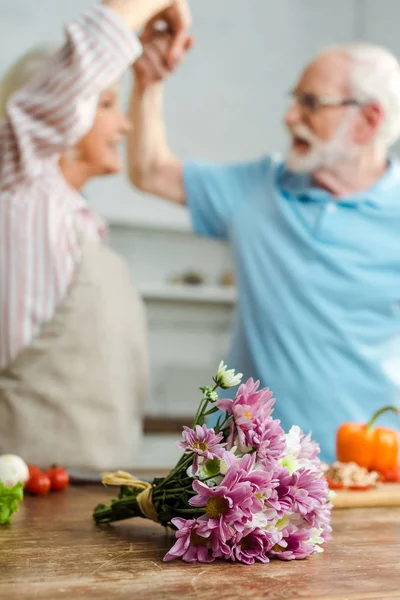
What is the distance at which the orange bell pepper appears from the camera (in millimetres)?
1502

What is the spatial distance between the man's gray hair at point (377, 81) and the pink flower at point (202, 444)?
1.65 meters

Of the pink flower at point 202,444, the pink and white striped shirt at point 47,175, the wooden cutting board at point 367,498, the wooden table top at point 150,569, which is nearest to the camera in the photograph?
the wooden table top at point 150,569

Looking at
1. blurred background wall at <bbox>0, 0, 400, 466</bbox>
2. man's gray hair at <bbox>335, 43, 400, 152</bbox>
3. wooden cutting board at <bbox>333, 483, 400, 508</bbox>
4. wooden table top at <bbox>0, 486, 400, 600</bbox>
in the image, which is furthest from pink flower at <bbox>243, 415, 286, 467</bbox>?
blurred background wall at <bbox>0, 0, 400, 466</bbox>

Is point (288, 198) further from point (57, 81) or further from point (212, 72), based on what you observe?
point (212, 72)

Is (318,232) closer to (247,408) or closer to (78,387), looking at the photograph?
(78,387)

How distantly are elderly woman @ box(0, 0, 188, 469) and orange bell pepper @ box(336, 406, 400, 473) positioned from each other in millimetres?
652

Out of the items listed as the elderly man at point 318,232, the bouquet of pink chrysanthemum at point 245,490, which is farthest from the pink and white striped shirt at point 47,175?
the bouquet of pink chrysanthemum at point 245,490

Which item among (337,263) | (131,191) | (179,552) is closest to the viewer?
(179,552)

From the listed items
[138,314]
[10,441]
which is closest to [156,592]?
[10,441]

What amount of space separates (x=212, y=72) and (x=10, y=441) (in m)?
2.35

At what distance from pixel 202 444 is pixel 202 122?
3068 millimetres

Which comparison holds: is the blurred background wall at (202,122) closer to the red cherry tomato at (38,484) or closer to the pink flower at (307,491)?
the red cherry tomato at (38,484)

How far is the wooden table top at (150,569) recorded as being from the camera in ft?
2.31

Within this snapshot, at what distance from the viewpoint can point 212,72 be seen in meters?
3.79
